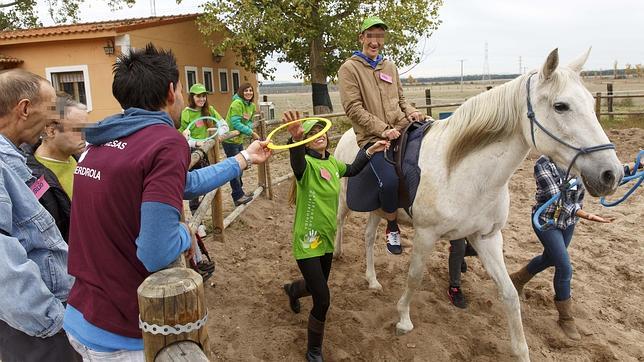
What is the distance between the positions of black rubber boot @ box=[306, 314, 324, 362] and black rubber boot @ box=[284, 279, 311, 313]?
1.52 feet

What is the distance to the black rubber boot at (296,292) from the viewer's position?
3.30 metres

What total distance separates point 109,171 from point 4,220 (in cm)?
39

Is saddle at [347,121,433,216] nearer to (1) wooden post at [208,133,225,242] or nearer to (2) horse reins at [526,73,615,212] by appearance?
(2) horse reins at [526,73,615,212]

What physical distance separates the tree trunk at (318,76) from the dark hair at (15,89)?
13709 millimetres

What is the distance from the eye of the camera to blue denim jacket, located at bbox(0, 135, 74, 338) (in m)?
1.34

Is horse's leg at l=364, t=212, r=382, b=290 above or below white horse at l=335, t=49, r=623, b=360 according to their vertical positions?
below

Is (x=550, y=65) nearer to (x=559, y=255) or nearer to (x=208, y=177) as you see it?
(x=559, y=255)

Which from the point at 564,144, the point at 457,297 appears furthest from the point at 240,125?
the point at 564,144

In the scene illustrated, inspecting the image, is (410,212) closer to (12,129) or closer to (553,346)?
(553,346)

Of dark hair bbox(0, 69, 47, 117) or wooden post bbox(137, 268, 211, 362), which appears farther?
dark hair bbox(0, 69, 47, 117)

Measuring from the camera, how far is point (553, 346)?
A: 324cm

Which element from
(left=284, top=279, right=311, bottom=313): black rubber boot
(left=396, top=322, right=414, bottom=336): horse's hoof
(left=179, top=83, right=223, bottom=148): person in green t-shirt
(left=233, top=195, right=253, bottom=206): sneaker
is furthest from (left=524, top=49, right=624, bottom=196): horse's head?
(left=179, top=83, right=223, bottom=148): person in green t-shirt

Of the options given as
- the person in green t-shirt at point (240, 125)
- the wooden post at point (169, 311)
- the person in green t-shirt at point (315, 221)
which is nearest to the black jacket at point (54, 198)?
the wooden post at point (169, 311)

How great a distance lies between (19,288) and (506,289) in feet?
8.87
